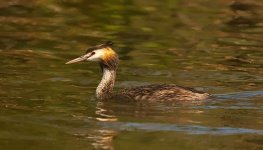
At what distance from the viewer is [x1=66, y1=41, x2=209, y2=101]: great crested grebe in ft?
46.6

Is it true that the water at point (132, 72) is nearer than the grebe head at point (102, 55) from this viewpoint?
Yes

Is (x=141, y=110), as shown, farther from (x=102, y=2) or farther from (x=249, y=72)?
(x=102, y=2)

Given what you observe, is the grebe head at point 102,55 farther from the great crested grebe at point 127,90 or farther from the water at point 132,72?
the water at point 132,72

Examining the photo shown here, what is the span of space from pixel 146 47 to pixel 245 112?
5.92 m

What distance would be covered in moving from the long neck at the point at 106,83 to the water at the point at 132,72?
0.66 feet

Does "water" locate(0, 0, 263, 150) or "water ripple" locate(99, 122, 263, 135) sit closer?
"water" locate(0, 0, 263, 150)

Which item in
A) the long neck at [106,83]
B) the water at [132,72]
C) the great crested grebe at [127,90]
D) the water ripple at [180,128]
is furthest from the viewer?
the long neck at [106,83]

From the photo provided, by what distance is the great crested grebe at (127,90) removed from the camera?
1421cm

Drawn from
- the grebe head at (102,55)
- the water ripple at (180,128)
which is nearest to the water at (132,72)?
the water ripple at (180,128)

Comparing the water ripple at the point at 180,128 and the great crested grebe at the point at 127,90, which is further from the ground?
the great crested grebe at the point at 127,90

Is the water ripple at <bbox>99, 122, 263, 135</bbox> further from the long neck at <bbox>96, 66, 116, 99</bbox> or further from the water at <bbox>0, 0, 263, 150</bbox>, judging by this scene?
the long neck at <bbox>96, 66, 116, 99</bbox>

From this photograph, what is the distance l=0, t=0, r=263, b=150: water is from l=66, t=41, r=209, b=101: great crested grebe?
0.51 feet

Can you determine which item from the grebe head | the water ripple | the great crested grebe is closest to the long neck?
the great crested grebe

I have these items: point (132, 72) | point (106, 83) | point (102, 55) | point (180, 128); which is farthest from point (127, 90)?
point (180, 128)
